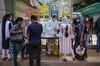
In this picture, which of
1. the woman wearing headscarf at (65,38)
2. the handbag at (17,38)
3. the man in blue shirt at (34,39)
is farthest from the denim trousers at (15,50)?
the woman wearing headscarf at (65,38)

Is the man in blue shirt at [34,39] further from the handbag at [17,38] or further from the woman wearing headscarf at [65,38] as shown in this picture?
the woman wearing headscarf at [65,38]

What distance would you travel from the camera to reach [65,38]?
1712cm

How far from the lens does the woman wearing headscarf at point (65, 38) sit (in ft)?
55.2

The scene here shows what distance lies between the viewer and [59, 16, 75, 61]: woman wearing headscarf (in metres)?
16.8

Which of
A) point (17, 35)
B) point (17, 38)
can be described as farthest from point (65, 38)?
point (17, 38)

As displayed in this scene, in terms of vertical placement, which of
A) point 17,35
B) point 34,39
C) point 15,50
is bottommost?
point 15,50

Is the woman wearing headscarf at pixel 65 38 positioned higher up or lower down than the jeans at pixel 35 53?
higher up

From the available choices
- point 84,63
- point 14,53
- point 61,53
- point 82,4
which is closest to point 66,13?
point 61,53

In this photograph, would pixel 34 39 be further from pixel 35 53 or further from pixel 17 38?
pixel 17 38

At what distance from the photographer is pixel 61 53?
18.1 m

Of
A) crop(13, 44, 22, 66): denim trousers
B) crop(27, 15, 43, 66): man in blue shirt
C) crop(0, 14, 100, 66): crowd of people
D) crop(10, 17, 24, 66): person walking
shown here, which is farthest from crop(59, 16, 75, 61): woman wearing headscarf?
crop(13, 44, 22, 66): denim trousers

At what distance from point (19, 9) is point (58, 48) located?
171 inches

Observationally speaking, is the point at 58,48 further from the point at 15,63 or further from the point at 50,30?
the point at 15,63

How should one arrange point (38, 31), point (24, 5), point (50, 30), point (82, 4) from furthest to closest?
point (82, 4)
point (24, 5)
point (50, 30)
point (38, 31)
